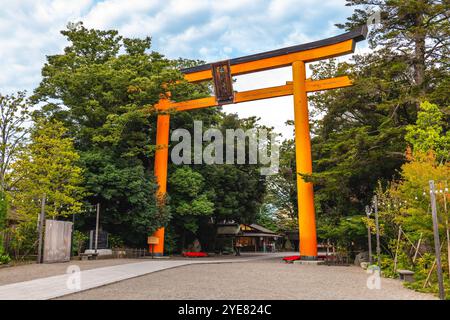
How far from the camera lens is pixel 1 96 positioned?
725 inches

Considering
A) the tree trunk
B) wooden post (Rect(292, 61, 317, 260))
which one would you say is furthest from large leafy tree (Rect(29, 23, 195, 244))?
the tree trunk

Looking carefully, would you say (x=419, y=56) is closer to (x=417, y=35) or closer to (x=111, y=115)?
(x=417, y=35)

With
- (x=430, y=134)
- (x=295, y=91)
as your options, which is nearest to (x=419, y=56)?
(x=430, y=134)

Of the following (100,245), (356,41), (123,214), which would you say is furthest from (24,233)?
(356,41)

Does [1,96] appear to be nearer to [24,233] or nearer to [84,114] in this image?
[84,114]

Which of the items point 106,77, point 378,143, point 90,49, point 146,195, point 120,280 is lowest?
point 120,280

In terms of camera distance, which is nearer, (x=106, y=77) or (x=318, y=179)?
(x=318, y=179)

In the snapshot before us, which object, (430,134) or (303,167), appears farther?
(303,167)

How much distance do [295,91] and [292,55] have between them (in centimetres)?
193

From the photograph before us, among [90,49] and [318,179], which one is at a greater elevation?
[90,49]

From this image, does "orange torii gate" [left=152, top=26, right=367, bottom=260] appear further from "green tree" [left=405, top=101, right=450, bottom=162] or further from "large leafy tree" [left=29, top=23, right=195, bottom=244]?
"green tree" [left=405, top=101, right=450, bottom=162]

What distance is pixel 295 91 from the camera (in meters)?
21.1

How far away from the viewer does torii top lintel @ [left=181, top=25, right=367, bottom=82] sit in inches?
760

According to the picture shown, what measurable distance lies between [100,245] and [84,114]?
295 inches
